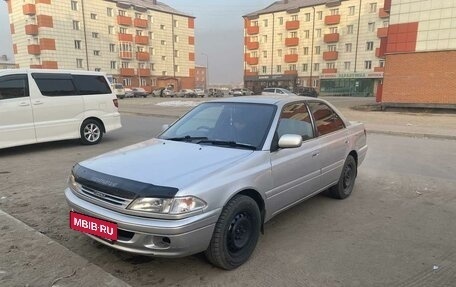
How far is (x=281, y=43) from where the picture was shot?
65.9 meters

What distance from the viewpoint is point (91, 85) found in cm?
954

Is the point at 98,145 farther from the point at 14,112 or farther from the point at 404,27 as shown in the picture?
the point at 404,27

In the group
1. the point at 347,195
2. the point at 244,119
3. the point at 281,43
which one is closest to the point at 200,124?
the point at 244,119

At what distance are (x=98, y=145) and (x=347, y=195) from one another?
22.2 feet

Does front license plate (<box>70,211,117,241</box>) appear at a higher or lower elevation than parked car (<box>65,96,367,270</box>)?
lower

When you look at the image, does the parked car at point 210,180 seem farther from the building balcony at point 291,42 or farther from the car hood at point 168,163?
the building balcony at point 291,42

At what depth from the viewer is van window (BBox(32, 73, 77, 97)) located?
8501 millimetres

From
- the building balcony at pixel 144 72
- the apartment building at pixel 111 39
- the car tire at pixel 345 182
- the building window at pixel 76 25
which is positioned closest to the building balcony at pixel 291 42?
the apartment building at pixel 111 39

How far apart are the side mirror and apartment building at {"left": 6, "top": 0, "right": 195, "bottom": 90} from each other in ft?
177

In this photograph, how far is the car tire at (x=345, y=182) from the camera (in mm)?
5186

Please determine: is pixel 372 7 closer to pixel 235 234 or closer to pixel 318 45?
pixel 318 45

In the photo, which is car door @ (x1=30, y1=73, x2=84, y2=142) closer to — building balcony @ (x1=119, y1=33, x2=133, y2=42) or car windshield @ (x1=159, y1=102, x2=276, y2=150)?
car windshield @ (x1=159, y1=102, x2=276, y2=150)

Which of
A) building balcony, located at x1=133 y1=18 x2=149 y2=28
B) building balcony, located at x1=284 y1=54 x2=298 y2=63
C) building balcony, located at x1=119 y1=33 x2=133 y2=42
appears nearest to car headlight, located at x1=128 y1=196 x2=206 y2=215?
building balcony, located at x1=119 y1=33 x2=133 y2=42

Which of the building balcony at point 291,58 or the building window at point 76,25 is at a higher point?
the building window at point 76,25
